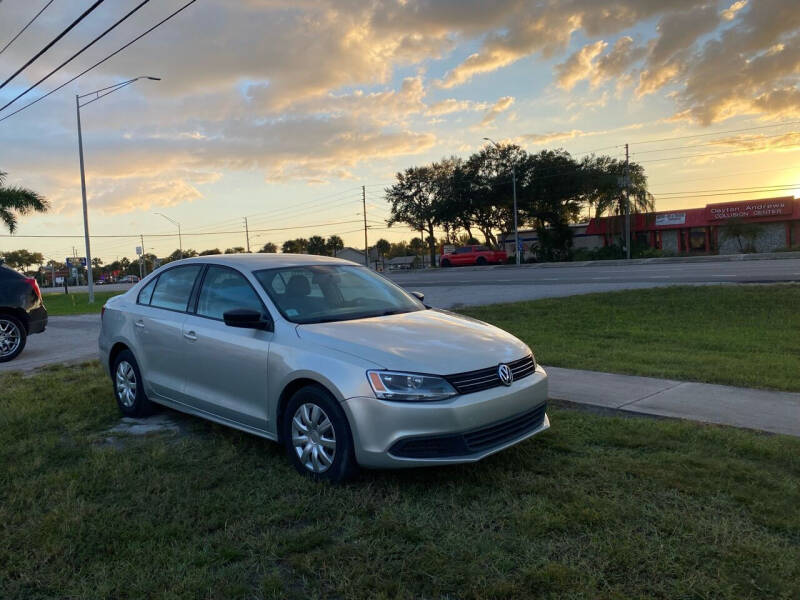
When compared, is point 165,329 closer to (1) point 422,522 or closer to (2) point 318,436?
(2) point 318,436

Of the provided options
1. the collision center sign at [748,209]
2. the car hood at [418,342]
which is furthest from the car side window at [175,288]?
the collision center sign at [748,209]

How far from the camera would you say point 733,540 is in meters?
3.22

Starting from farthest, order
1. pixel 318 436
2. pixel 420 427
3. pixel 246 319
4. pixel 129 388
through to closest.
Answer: pixel 129 388, pixel 246 319, pixel 318 436, pixel 420 427

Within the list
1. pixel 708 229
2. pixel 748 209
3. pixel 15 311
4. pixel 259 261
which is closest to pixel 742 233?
pixel 748 209

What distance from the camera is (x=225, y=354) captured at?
15.6 feet

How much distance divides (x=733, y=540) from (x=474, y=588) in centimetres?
142

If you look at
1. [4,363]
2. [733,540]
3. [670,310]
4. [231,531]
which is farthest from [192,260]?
[670,310]

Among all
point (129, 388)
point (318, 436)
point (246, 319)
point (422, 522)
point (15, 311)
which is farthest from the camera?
point (15, 311)

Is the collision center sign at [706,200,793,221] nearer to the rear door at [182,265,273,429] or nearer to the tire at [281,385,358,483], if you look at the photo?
the rear door at [182,265,273,429]

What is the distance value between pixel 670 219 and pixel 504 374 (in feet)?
163

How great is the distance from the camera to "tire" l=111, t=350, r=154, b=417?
5.84 meters

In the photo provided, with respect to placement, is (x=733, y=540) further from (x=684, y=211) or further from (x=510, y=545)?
(x=684, y=211)

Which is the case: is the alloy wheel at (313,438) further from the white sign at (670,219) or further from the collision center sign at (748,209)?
the white sign at (670,219)

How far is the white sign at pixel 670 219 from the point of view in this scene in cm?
4862
